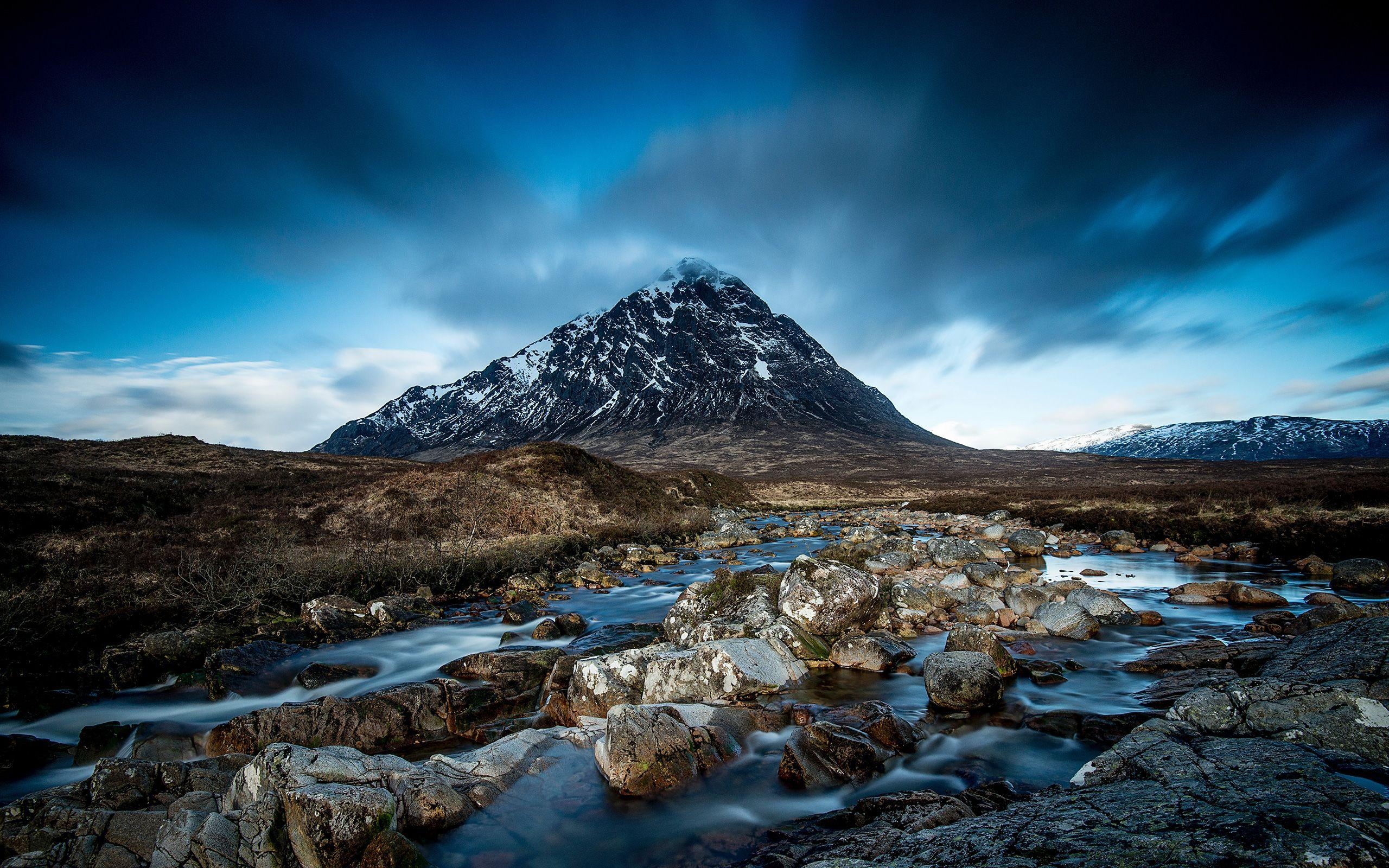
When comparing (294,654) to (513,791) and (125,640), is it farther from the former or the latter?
(513,791)

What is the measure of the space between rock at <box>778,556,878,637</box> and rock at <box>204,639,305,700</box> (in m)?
11.2

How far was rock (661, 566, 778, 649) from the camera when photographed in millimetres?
12031

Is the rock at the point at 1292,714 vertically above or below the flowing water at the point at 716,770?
above

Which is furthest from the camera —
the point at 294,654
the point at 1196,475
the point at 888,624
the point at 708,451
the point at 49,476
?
the point at 708,451

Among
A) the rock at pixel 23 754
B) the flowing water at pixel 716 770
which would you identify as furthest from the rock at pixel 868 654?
the rock at pixel 23 754

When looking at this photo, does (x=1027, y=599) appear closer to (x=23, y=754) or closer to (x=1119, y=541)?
(x=1119, y=541)

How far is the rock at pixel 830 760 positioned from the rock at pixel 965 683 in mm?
2193

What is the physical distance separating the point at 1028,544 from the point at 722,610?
64.1ft

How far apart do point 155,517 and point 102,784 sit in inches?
967

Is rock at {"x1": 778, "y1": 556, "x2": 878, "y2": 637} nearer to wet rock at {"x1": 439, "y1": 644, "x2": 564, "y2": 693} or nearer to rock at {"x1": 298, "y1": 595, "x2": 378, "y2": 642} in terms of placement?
wet rock at {"x1": 439, "y1": 644, "x2": 564, "y2": 693}

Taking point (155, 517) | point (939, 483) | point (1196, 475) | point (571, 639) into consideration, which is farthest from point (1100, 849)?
point (1196, 475)

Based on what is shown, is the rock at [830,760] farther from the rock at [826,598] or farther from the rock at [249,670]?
the rock at [249,670]

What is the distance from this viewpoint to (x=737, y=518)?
43719mm

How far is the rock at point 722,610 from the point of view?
12031 millimetres
